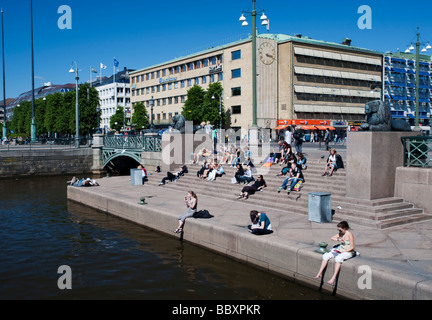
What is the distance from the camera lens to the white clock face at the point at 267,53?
5959 centimetres

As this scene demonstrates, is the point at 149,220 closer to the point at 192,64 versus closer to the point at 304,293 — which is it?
the point at 304,293

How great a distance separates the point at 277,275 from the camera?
9.60 m

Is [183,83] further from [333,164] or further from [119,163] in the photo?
[333,164]

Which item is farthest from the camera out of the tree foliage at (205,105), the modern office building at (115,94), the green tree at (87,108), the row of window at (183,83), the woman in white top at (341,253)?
the modern office building at (115,94)

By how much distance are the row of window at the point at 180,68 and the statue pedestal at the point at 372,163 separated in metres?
54.3

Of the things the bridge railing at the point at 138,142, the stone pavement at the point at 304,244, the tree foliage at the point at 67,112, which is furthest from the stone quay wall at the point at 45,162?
the stone pavement at the point at 304,244

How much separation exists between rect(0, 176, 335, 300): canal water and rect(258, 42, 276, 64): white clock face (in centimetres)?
4723

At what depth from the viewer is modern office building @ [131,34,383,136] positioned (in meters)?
60.2

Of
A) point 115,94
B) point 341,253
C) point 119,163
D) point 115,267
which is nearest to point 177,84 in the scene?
point 115,94

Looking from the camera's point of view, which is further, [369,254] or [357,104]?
[357,104]

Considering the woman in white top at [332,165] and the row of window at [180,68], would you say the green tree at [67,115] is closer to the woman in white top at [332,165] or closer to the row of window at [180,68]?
the row of window at [180,68]

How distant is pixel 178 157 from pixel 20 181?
17.3 m

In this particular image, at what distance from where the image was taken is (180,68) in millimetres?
74625
